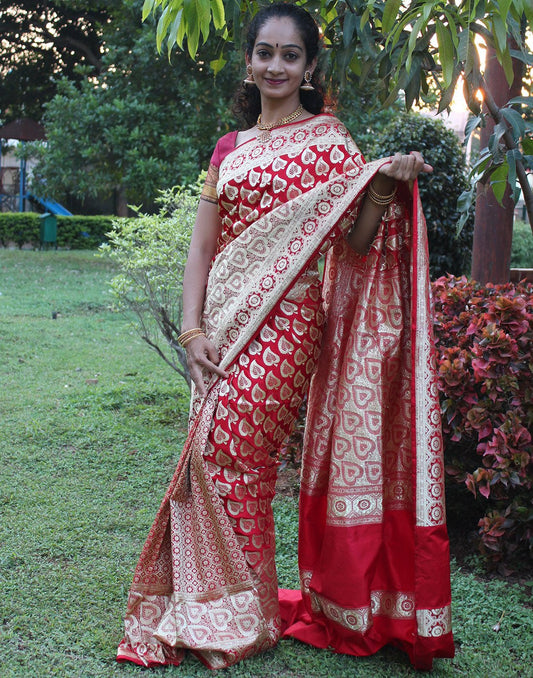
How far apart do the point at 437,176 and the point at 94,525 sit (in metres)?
4.19

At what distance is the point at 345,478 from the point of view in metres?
2.48

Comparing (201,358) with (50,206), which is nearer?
(201,358)

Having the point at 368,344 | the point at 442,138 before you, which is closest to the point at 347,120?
the point at 442,138

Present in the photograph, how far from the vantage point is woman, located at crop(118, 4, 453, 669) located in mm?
2389

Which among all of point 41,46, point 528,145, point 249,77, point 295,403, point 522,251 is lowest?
point 295,403

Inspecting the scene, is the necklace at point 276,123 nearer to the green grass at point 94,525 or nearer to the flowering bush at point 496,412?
the flowering bush at point 496,412

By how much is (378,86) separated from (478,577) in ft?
6.64

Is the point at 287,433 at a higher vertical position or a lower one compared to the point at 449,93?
lower

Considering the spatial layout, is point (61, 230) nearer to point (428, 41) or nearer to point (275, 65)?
point (275, 65)

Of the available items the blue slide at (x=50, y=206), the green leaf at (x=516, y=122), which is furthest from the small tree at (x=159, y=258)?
the blue slide at (x=50, y=206)

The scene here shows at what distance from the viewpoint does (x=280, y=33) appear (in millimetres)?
2422

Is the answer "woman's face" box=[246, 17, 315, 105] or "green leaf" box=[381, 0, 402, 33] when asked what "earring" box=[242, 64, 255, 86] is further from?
"green leaf" box=[381, 0, 402, 33]

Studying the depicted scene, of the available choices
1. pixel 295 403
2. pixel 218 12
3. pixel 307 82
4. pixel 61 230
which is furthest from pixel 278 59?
pixel 61 230

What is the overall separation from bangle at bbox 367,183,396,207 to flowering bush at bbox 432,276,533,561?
89 cm
